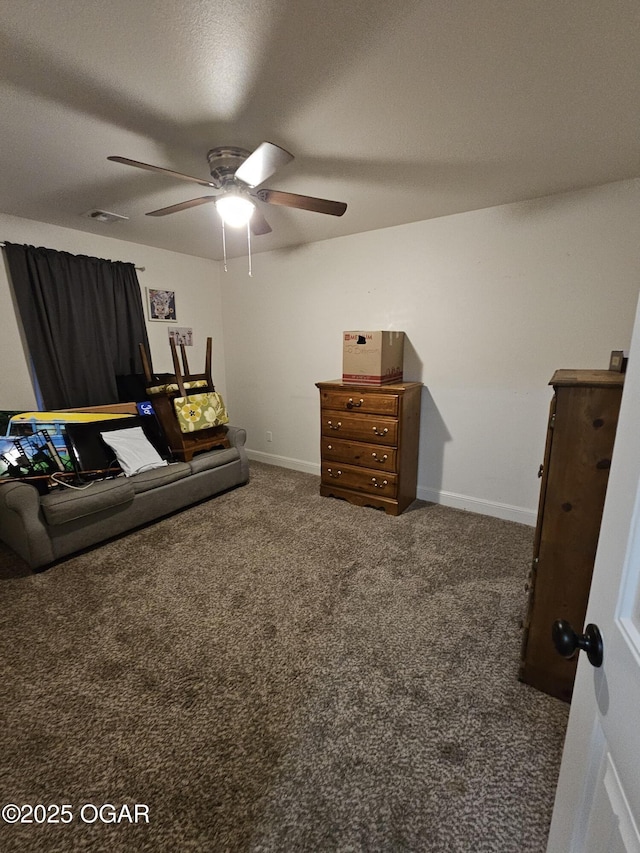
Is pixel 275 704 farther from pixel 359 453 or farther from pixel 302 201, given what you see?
pixel 302 201

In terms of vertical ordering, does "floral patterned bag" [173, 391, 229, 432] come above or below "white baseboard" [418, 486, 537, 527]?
above

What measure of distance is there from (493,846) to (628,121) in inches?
109

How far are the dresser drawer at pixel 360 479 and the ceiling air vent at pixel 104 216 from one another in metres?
2.60

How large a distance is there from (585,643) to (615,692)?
0.09m

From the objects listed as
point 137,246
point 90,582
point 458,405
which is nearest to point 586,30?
point 458,405

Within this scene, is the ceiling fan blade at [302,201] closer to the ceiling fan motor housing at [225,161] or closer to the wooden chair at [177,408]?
the ceiling fan motor housing at [225,161]

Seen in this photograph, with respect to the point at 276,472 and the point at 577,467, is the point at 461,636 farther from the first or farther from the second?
the point at 276,472

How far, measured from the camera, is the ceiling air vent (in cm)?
275

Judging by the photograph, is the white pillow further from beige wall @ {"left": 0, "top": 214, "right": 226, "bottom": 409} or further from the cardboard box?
the cardboard box

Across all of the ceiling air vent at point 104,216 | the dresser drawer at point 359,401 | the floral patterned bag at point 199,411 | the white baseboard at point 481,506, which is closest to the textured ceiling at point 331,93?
the ceiling air vent at point 104,216

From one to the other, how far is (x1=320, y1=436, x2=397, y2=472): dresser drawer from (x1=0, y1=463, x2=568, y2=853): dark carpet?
72 cm

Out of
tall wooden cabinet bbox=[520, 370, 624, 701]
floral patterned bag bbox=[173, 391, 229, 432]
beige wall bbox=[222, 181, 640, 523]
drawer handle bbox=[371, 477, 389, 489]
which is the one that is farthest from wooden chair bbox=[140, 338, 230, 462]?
tall wooden cabinet bbox=[520, 370, 624, 701]

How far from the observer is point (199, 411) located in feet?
11.0

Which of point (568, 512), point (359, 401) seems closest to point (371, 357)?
point (359, 401)
